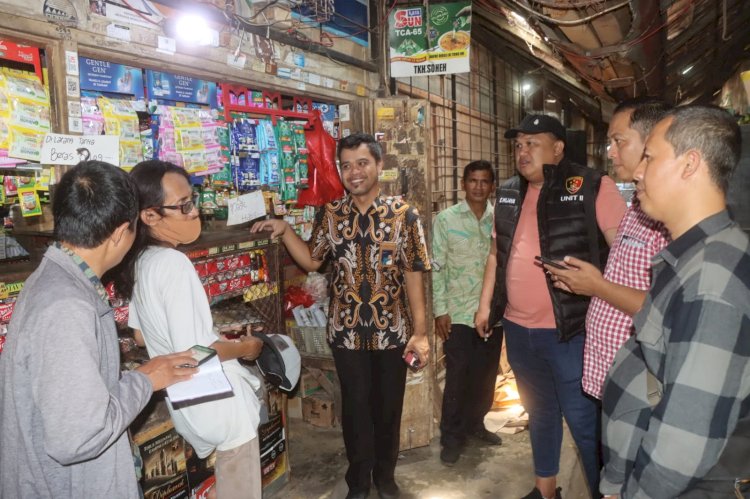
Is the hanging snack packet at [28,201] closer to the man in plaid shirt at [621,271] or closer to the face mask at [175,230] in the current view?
the face mask at [175,230]

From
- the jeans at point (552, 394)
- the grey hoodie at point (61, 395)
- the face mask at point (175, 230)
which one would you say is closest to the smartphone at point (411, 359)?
the jeans at point (552, 394)

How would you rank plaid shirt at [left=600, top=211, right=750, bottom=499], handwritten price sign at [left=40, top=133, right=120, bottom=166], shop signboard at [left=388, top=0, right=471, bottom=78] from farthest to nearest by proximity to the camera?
shop signboard at [left=388, top=0, right=471, bottom=78] < handwritten price sign at [left=40, top=133, right=120, bottom=166] < plaid shirt at [left=600, top=211, right=750, bottom=499]

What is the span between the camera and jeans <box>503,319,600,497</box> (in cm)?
265

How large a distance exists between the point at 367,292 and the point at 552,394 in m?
1.23

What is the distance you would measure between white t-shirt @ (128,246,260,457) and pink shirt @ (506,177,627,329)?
5.20 ft

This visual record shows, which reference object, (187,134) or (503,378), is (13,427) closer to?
(187,134)

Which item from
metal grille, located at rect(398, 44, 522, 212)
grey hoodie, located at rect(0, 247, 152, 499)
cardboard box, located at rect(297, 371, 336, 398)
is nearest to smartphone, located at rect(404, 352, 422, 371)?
cardboard box, located at rect(297, 371, 336, 398)

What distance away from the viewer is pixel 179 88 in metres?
2.99

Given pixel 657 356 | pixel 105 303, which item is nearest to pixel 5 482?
pixel 105 303

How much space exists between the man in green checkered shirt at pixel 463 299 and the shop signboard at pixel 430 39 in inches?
36.8

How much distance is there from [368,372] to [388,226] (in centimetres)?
93

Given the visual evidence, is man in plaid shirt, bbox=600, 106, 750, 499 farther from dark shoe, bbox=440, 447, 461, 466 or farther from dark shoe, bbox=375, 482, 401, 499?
dark shoe, bbox=440, 447, 461, 466

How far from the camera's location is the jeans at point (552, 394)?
8.69 ft

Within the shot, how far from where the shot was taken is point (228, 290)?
2.94m
